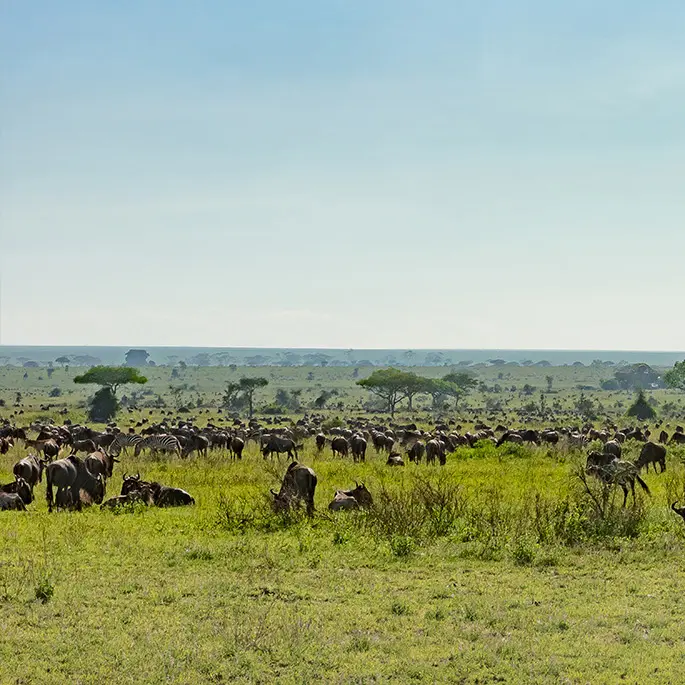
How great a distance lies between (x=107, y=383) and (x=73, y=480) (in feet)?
216

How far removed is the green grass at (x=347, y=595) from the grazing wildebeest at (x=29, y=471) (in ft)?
15.0

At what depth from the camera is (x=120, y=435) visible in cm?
3659

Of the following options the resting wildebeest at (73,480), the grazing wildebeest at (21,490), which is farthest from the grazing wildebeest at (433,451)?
the grazing wildebeest at (21,490)

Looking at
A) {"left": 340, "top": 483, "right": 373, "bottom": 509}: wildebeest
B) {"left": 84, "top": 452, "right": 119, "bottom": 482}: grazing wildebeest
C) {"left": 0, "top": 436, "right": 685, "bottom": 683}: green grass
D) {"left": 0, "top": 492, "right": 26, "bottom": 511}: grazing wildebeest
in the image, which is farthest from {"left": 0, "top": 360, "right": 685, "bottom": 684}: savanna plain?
{"left": 84, "top": 452, "right": 119, "bottom": 482}: grazing wildebeest

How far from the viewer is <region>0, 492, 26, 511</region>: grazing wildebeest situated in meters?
17.4

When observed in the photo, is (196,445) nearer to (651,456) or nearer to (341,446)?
(341,446)

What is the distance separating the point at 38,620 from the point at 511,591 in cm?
628

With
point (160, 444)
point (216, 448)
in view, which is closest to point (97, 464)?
point (160, 444)

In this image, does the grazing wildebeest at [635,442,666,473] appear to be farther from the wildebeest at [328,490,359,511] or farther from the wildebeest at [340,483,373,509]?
the wildebeest at [328,490,359,511]

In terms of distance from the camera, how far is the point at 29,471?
21.4m

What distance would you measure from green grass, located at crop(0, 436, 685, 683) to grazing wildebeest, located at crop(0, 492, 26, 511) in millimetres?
677

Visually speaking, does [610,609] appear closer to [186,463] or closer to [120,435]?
[186,463]

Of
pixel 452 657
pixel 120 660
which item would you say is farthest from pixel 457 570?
pixel 120 660

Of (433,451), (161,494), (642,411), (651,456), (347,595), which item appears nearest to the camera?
(347,595)
